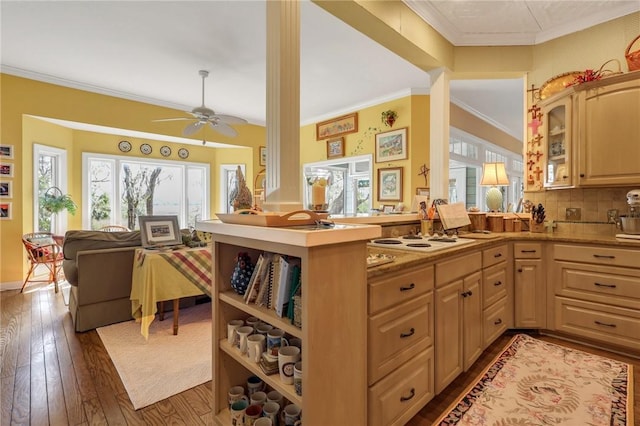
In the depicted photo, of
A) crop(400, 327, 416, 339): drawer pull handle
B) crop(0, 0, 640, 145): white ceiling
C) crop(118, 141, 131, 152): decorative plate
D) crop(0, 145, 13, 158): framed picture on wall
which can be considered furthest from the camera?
crop(118, 141, 131, 152): decorative plate

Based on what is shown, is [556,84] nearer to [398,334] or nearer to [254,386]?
[398,334]

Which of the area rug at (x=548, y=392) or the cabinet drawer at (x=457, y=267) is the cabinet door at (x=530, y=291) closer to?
the area rug at (x=548, y=392)

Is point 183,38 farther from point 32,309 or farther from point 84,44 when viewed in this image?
point 32,309

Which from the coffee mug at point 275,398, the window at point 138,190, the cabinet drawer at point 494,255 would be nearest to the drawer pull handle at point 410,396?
the coffee mug at point 275,398

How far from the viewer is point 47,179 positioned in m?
4.98

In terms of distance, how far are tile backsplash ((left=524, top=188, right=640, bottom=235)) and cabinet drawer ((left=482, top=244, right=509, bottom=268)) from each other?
3.09 feet

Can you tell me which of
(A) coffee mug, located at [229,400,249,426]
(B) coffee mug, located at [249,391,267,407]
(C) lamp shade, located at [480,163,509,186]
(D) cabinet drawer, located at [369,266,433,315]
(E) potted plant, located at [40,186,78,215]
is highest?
(C) lamp shade, located at [480,163,509,186]

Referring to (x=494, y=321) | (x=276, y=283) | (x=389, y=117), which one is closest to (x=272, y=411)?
(x=276, y=283)

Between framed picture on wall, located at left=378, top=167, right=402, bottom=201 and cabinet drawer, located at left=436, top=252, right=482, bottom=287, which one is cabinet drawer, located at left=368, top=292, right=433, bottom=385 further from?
framed picture on wall, located at left=378, top=167, right=402, bottom=201

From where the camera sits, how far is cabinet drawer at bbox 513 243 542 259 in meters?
2.54

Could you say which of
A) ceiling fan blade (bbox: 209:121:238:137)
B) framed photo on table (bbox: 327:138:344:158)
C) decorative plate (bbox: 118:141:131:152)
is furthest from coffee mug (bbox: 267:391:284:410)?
decorative plate (bbox: 118:141:131:152)

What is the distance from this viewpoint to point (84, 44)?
3436 mm

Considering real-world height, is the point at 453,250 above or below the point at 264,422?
above

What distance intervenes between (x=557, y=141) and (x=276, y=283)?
292 cm
